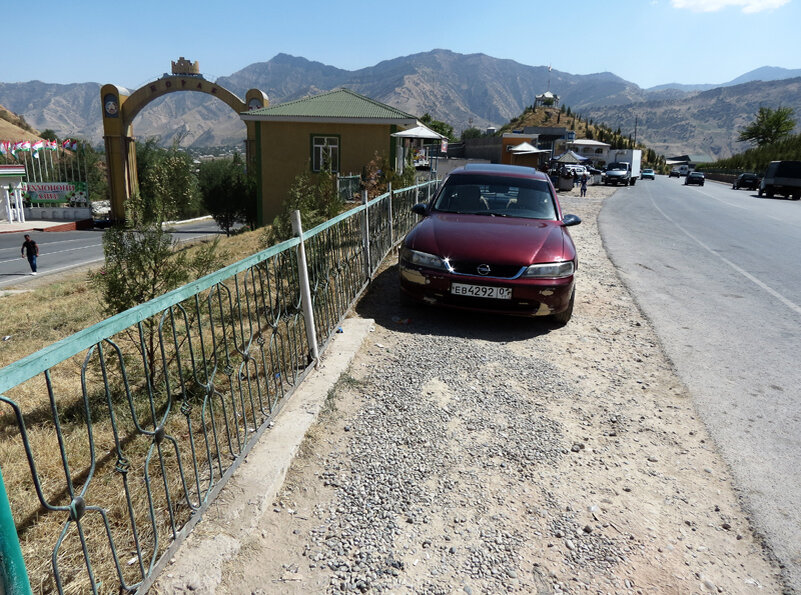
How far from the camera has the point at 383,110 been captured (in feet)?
73.6

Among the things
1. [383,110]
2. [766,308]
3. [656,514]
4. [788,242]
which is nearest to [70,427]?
[656,514]

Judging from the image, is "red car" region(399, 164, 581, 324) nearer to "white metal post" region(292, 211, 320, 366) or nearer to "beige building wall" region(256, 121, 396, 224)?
"white metal post" region(292, 211, 320, 366)

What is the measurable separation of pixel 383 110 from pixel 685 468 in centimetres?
2124

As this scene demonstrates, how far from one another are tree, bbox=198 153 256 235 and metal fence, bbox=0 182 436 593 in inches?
1070

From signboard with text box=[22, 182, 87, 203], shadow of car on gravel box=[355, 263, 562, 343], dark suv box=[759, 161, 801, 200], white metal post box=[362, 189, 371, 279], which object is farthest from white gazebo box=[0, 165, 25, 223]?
dark suv box=[759, 161, 801, 200]

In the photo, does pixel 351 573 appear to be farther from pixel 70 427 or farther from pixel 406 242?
pixel 406 242

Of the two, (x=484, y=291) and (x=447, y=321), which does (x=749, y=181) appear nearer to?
(x=447, y=321)

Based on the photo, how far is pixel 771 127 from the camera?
259 feet

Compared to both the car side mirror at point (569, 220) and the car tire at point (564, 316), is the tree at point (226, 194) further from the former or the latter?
the car tire at point (564, 316)

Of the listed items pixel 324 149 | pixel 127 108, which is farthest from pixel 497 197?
pixel 127 108

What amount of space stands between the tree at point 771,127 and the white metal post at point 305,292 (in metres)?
91.5

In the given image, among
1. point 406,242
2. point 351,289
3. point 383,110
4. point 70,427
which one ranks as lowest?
point 70,427

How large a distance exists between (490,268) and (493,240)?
387 mm

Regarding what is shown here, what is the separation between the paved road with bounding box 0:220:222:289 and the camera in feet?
57.3
